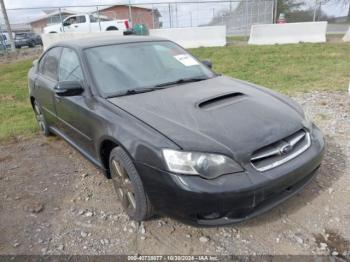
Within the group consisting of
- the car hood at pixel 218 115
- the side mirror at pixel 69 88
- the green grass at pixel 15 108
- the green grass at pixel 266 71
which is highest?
the side mirror at pixel 69 88

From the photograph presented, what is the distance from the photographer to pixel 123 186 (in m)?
2.61

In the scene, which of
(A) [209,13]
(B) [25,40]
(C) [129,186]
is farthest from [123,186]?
(B) [25,40]

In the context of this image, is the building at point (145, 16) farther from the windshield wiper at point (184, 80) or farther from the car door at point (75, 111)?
the windshield wiper at point (184, 80)

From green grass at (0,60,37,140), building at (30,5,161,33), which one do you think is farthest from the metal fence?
green grass at (0,60,37,140)

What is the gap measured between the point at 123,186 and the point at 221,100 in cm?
118

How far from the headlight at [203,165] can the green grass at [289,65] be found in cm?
450

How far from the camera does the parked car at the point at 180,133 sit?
6.61 ft

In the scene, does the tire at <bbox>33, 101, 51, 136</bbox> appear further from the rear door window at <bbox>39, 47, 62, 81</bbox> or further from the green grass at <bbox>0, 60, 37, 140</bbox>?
the rear door window at <bbox>39, 47, 62, 81</bbox>

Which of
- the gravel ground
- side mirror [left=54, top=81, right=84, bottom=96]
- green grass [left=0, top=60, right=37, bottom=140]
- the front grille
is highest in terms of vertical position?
side mirror [left=54, top=81, right=84, bottom=96]

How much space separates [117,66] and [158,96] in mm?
637

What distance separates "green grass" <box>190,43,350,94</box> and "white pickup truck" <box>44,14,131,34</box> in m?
8.01

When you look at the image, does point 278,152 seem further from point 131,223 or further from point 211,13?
point 211,13

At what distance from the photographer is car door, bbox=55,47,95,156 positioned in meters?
2.89

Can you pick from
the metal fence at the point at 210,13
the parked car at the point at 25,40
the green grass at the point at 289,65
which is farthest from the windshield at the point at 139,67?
the parked car at the point at 25,40
